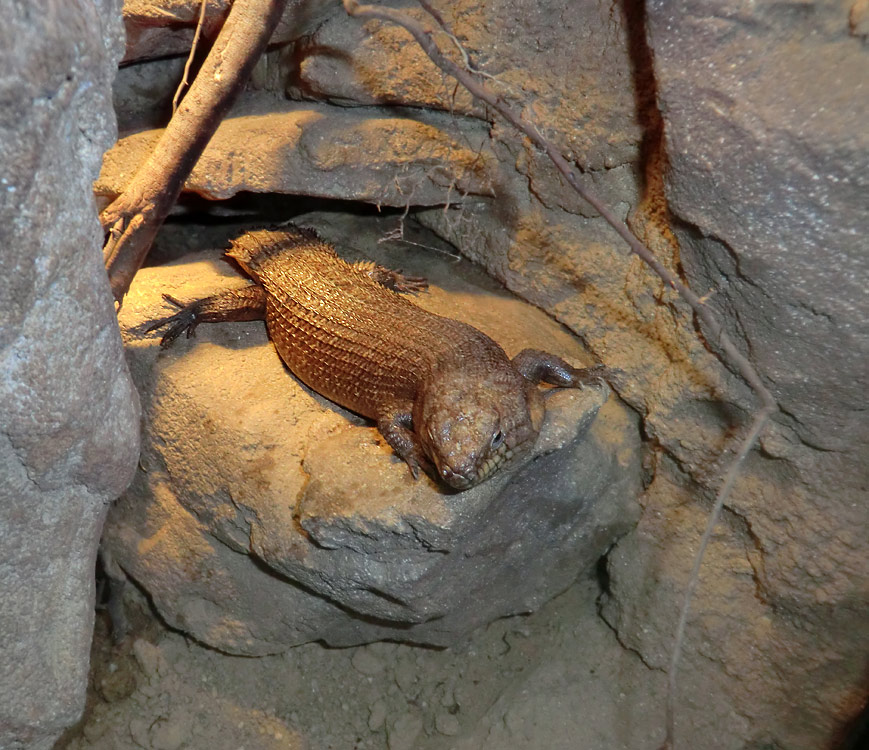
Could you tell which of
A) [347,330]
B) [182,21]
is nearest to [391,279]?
[347,330]

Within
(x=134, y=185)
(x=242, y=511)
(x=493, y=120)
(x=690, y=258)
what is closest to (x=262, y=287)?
(x=134, y=185)

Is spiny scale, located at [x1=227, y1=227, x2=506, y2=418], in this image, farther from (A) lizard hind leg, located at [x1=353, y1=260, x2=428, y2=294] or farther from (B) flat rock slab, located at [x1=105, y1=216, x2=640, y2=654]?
(B) flat rock slab, located at [x1=105, y1=216, x2=640, y2=654]

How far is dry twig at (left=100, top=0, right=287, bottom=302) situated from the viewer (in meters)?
3.55

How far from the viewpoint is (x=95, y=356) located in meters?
2.55

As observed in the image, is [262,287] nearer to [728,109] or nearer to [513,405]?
[513,405]

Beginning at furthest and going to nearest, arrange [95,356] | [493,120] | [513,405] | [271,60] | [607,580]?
1. [271,60]
2. [607,580]
3. [493,120]
4. [513,405]
5. [95,356]

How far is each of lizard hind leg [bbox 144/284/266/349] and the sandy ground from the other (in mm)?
1628

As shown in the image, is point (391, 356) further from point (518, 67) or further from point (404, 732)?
point (404, 732)

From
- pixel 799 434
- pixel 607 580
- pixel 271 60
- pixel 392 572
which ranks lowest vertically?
pixel 607 580

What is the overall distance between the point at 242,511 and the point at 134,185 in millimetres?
1747

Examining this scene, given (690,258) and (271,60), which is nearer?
(690,258)

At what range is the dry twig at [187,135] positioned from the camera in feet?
11.6

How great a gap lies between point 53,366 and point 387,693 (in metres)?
2.72

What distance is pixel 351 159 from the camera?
13.1 ft
